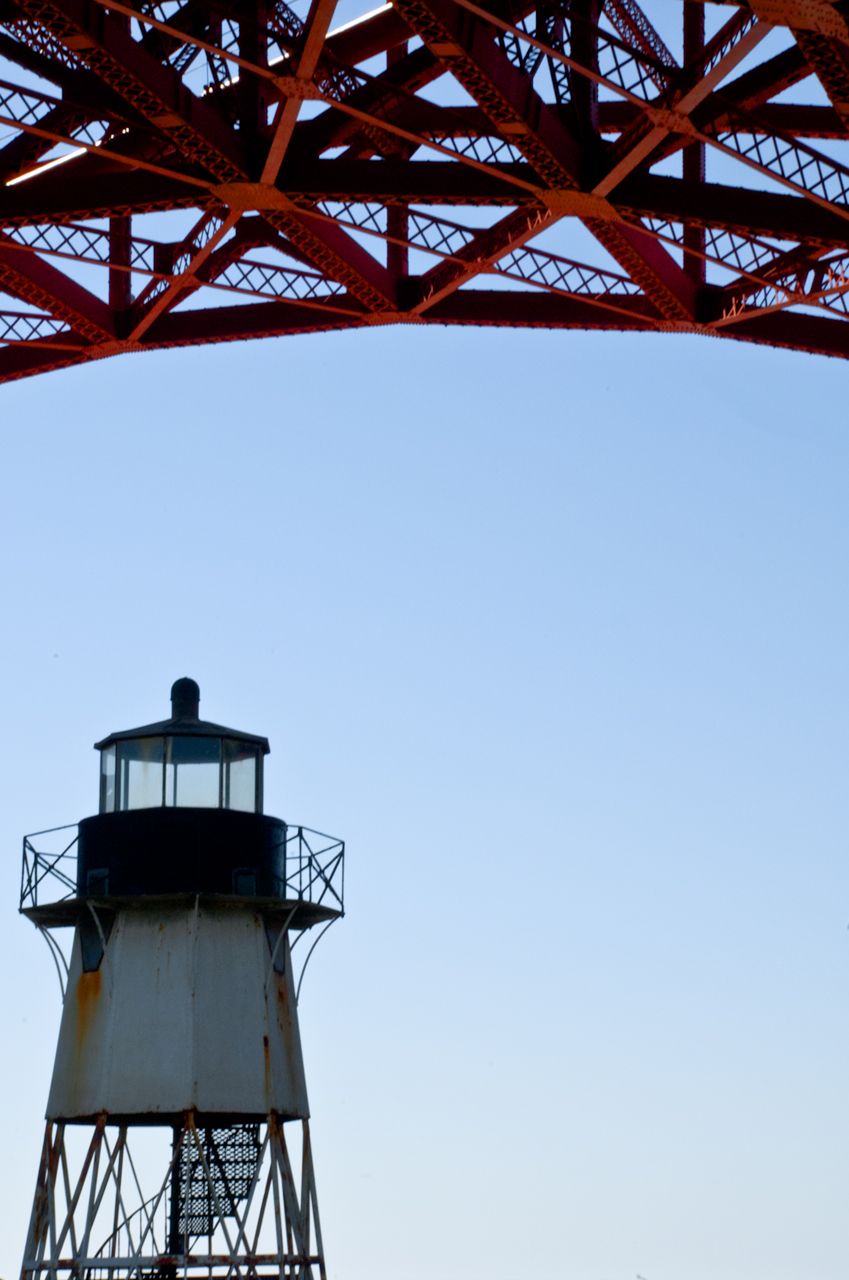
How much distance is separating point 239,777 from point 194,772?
27.4 inches

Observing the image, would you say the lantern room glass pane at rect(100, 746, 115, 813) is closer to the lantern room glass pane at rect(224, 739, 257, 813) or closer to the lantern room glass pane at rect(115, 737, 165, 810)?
the lantern room glass pane at rect(115, 737, 165, 810)

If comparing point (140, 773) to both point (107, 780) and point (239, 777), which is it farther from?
point (239, 777)

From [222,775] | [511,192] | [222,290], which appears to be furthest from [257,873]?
[511,192]

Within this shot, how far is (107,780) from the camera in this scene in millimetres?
35562

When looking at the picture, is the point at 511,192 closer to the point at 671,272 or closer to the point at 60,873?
the point at 671,272

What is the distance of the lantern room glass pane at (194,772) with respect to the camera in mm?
35094

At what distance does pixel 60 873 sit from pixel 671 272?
484 inches

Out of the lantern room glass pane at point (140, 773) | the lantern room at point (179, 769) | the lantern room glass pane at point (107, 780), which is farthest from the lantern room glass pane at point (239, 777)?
the lantern room glass pane at point (107, 780)

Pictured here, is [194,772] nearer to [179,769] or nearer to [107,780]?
[179,769]

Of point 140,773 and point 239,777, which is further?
point 239,777

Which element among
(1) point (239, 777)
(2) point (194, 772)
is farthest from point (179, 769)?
(1) point (239, 777)

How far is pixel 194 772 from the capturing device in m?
35.2

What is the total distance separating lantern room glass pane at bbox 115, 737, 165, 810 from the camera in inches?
1380

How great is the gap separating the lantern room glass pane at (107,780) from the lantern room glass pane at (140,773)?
11cm
